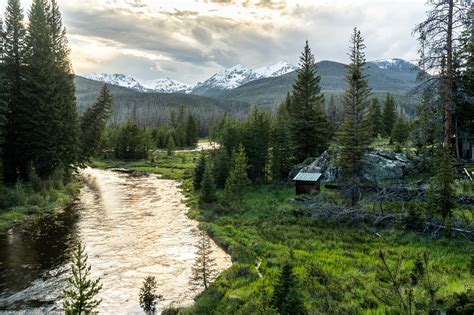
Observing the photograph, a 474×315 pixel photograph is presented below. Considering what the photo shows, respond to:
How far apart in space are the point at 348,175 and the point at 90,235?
20.8 m

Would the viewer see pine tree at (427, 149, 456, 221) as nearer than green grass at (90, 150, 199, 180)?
Yes

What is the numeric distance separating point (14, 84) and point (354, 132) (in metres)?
38.3

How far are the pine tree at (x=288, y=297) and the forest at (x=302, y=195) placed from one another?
42 millimetres

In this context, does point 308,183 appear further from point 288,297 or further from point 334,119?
point 334,119

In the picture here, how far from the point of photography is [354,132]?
92.2ft

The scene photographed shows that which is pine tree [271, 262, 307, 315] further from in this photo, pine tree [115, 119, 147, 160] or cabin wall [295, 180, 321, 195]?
pine tree [115, 119, 147, 160]

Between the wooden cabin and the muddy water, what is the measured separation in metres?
A: 12.2

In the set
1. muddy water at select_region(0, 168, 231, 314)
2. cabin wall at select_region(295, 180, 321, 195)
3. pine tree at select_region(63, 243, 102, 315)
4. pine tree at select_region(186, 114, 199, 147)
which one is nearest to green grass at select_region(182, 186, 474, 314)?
muddy water at select_region(0, 168, 231, 314)

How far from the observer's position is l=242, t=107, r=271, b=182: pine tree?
49656mm

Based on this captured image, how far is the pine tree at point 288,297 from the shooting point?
10.5 meters

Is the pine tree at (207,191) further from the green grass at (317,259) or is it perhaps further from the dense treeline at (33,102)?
the dense treeline at (33,102)

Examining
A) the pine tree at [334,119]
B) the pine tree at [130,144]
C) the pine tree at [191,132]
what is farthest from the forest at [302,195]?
the pine tree at [191,132]

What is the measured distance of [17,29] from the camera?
41.8 meters

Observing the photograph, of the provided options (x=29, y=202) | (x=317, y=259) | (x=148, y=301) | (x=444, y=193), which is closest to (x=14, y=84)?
(x=29, y=202)
